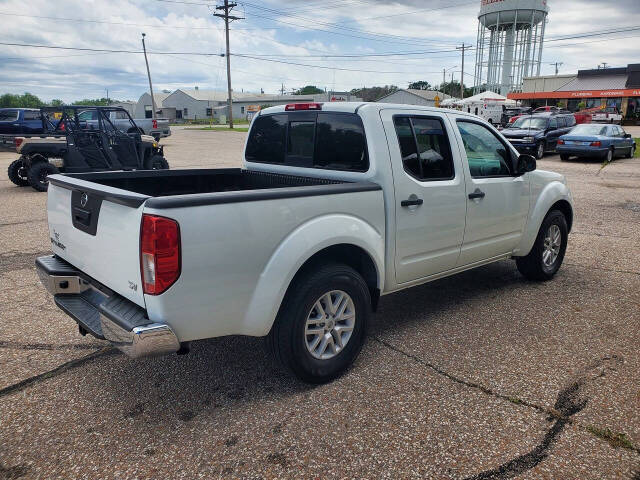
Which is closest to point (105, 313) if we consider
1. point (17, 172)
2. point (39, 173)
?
point (39, 173)

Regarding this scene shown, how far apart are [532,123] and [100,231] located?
70.0 feet

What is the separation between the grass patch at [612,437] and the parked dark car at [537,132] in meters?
18.0

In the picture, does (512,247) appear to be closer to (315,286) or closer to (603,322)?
(603,322)

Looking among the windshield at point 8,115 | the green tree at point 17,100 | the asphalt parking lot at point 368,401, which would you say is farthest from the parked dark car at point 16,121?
the green tree at point 17,100

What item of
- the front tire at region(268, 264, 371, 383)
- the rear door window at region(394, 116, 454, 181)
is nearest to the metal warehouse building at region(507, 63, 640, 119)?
the rear door window at region(394, 116, 454, 181)

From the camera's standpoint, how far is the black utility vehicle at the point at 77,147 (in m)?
11.3

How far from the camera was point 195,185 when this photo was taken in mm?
4559

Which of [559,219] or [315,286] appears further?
[559,219]

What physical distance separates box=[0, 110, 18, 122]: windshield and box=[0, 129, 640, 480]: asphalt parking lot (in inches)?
Result: 787

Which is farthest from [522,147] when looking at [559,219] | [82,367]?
A: [82,367]

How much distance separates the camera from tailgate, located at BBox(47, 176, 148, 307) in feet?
8.73

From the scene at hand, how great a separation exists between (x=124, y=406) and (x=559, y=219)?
469cm

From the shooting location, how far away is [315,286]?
3154 mm

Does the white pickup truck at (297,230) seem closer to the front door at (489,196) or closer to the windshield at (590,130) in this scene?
the front door at (489,196)
